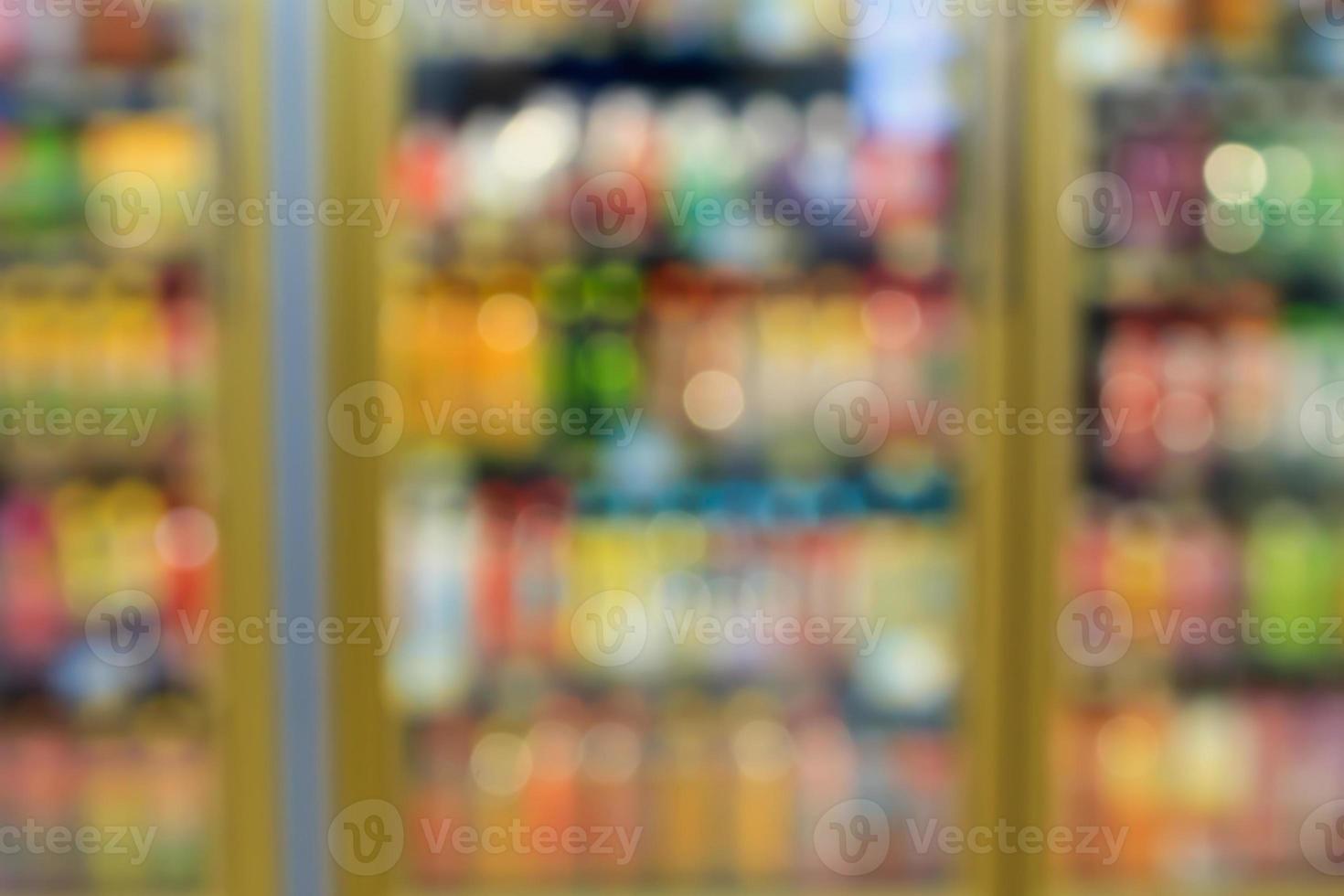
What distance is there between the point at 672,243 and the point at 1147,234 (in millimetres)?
631

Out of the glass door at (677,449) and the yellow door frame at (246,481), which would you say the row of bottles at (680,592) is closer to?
the glass door at (677,449)

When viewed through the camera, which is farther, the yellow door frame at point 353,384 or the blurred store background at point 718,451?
the blurred store background at point 718,451

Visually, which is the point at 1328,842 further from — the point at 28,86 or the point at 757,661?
the point at 28,86

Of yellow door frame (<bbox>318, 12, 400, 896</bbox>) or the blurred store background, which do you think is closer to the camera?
yellow door frame (<bbox>318, 12, 400, 896</bbox>)

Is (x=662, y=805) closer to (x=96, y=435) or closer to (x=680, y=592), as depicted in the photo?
(x=680, y=592)

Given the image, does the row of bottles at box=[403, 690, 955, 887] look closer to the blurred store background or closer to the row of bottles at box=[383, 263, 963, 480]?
the blurred store background

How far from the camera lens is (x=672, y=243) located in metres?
1.47

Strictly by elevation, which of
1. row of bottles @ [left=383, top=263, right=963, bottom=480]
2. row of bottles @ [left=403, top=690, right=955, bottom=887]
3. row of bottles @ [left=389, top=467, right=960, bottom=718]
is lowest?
row of bottles @ [left=403, top=690, right=955, bottom=887]

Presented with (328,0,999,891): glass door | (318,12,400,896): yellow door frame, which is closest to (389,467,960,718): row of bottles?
(328,0,999,891): glass door

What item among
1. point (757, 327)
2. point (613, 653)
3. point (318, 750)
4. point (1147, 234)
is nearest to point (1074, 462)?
point (1147, 234)

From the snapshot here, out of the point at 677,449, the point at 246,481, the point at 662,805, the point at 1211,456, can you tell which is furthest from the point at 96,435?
the point at 1211,456

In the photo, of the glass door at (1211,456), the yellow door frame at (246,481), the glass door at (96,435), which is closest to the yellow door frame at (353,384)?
the yellow door frame at (246,481)

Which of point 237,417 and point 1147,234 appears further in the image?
point 1147,234

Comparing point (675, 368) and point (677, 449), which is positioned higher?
point (675, 368)
